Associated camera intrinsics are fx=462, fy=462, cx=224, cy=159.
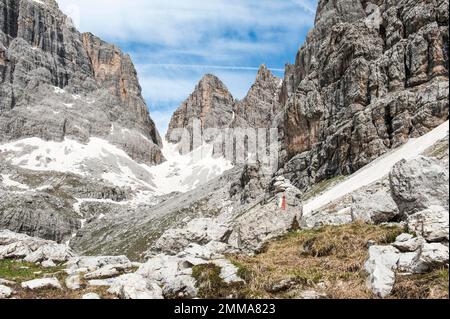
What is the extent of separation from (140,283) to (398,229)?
8838 mm

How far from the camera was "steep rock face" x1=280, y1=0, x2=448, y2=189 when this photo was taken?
7575 centimetres

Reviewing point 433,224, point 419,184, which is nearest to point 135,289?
point 433,224

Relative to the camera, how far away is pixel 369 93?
89562 mm

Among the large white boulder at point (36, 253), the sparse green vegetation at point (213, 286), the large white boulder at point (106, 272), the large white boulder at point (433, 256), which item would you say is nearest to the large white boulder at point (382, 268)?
the large white boulder at point (433, 256)

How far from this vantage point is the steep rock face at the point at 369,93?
249 ft

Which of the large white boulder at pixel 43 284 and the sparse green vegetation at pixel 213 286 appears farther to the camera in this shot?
the large white boulder at pixel 43 284

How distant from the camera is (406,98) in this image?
76688 mm

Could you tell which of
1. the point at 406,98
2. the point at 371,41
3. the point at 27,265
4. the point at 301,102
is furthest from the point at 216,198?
the point at 27,265

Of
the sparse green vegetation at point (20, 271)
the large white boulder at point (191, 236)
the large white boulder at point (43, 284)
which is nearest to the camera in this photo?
the large white boulder at point (43, 284)

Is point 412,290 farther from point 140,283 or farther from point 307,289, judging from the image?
point 140,283

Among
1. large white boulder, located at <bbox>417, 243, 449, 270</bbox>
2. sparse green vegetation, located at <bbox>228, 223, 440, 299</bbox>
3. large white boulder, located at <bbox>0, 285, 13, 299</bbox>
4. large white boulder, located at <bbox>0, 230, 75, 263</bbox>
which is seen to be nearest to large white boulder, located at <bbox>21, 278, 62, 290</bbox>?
large white boulder, located at <bbox>0, 285, 13, 299</bbox>

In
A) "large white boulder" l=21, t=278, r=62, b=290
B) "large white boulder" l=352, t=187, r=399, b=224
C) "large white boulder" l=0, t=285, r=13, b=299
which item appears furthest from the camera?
"large white boulder" l=352, t=187, r=399, b=224

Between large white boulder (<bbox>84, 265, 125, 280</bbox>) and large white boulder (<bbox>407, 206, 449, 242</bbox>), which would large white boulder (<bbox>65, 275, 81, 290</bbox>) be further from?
large white boulder (<bbox>407, 206, 449, 242</bbox>)

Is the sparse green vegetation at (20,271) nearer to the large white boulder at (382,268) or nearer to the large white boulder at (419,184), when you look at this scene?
the large white boulder at (382,268)
